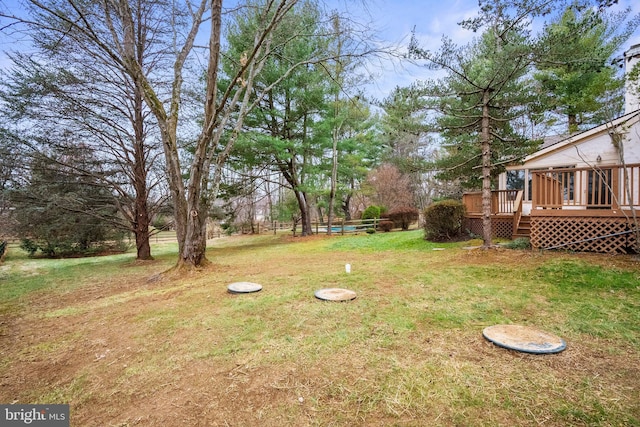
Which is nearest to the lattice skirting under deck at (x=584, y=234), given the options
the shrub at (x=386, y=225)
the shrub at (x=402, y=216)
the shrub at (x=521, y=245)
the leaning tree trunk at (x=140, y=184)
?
the shrub at (x=521, y=245)

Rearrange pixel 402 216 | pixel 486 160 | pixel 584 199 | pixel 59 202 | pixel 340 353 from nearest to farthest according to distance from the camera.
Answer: pixel 340 353
pixel 486 160
pixel 584 199
pixel 59 202
pixel 402 216

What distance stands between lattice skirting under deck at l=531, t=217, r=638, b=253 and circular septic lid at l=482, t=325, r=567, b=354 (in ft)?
14.3

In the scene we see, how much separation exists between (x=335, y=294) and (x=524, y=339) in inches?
94.6

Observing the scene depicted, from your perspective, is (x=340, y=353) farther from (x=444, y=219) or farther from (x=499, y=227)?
(x=499, y=227)

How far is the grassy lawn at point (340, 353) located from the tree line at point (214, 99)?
2649mm

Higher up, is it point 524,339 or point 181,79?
point 181,79

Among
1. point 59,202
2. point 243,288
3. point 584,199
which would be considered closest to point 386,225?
point 584,199

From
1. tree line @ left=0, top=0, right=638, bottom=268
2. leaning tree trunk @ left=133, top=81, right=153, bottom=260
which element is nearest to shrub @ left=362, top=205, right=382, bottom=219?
tree line @ left=0, top=0, right=638, bottom=268

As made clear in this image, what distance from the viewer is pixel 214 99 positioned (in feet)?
19.6

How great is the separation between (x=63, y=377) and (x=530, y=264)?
7.10m

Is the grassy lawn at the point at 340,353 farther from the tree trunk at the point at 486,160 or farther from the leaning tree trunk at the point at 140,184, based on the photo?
the leaning tree trunk at the point at 140,184

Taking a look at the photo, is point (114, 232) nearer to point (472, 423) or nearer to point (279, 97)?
point (279, 97)

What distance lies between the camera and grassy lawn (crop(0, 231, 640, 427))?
1.93 meters

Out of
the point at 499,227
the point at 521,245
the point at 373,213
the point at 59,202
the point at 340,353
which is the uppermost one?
the point at 59,202
